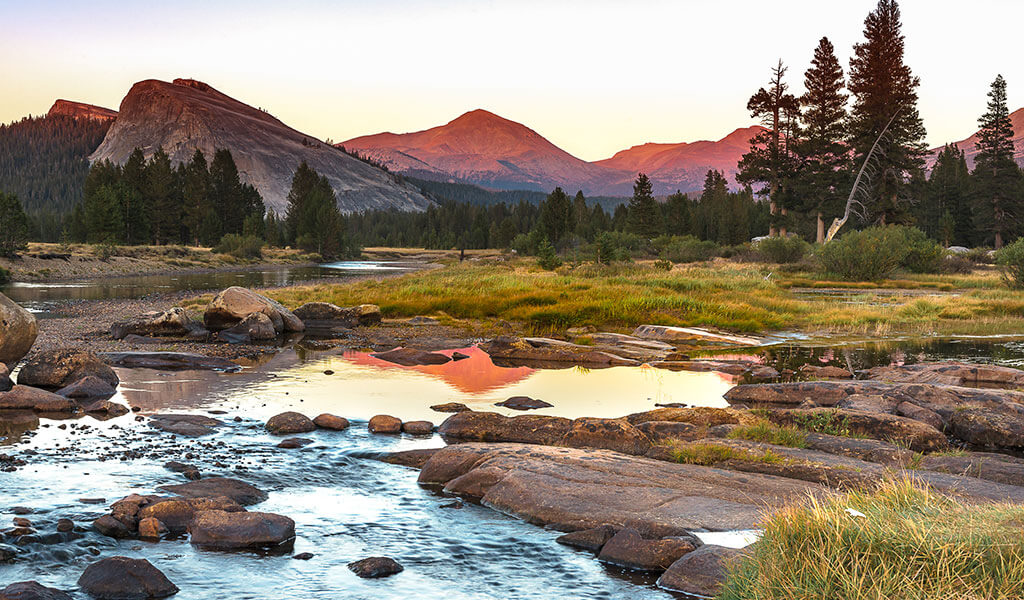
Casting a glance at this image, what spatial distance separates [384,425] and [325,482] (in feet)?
10.8

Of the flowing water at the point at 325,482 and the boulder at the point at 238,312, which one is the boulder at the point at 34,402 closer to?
the flowing water at the point at 325,482

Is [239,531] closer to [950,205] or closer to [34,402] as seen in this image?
[34,402]

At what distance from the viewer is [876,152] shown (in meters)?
70.0

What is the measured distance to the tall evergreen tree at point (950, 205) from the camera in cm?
9962

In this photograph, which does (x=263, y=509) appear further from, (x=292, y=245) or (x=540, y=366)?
(x=292, y=245)

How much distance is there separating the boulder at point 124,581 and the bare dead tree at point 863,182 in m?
67.8

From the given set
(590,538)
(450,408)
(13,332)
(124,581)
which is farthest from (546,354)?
(124,581)

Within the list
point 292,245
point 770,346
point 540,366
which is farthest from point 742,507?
point 292,245

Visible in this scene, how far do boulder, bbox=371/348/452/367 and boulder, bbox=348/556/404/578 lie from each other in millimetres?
15898

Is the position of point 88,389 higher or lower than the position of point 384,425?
higher

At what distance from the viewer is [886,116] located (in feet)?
230

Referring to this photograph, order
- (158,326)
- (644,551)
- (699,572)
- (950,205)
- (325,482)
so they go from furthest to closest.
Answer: (950,205) → (158,326) → (325,482) → (644,551) → (699,572)

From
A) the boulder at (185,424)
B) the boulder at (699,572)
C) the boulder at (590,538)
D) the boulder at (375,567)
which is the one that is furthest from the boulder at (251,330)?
the boulder at (699,572)

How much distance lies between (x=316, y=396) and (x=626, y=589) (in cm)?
1247
